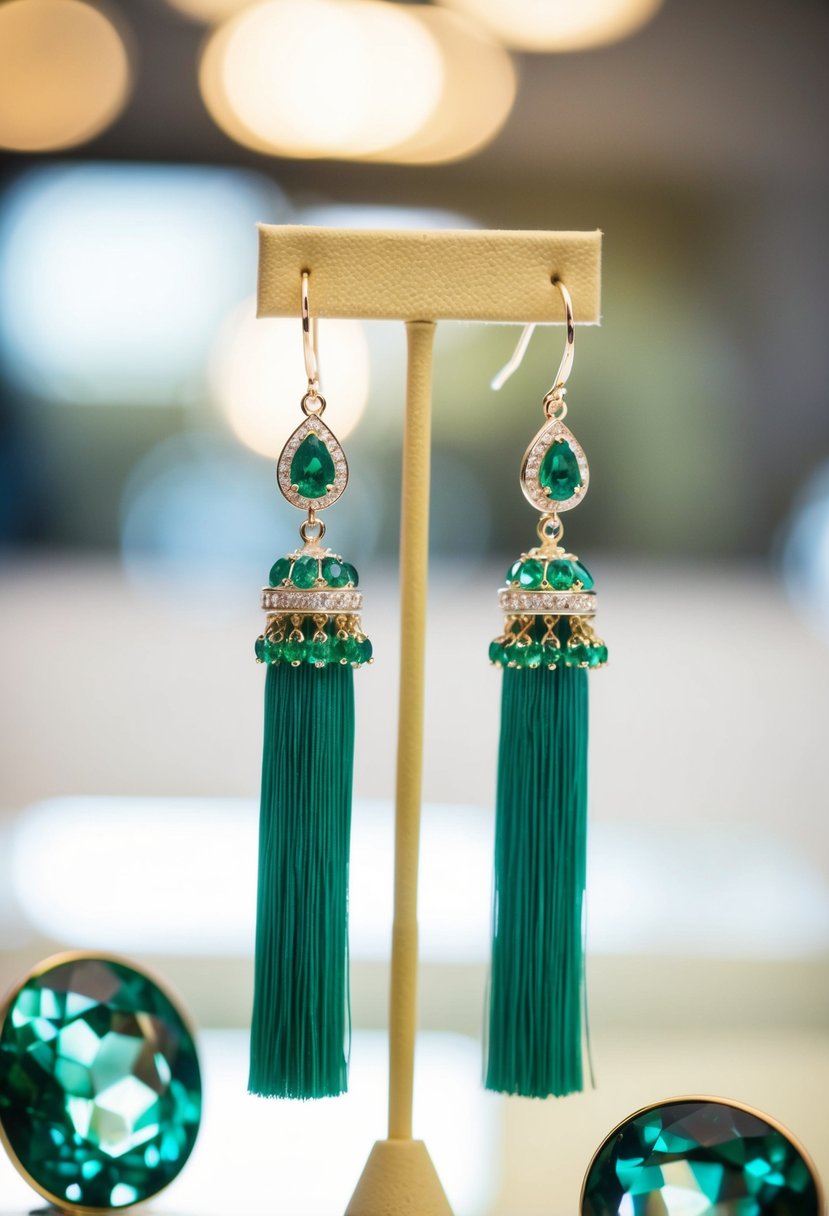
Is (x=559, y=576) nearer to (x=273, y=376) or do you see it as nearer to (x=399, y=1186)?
(x=399, y=1186)

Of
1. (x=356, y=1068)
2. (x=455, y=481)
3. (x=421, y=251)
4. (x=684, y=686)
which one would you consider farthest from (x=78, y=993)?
(x=684, y=686)

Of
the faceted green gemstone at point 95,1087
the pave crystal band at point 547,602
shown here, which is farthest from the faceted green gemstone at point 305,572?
the faceted green gemstone at point 95,1087

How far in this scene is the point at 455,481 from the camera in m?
1.70

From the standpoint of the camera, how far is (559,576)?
658 millimetres

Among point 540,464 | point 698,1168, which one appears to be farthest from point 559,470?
point 698,1168

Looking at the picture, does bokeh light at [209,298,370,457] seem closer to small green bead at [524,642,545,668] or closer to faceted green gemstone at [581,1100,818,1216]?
small green bead at [524,642,545,668]

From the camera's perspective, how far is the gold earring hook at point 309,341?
0.63 metres

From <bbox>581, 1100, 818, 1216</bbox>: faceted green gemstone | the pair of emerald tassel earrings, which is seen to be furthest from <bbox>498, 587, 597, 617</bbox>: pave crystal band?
<bbox>581, 1100, 818, 1216</bbox>: faceted green gemstone

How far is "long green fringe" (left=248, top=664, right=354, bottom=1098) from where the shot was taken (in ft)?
2.18

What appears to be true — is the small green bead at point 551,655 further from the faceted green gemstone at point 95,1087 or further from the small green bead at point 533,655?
the faceted green gemstone at point 95,1087

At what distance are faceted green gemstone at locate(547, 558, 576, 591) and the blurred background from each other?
3.01ft

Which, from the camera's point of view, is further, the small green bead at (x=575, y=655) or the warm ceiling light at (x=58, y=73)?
the warm ceiling light at (x=58, y=73)

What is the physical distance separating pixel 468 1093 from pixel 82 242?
4.02 ft

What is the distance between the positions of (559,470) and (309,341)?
15 centimetres
